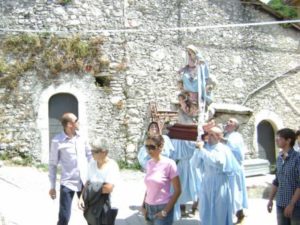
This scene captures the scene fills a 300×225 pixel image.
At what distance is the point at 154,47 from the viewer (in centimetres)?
1254

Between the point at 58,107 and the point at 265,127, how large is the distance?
654 centimetres

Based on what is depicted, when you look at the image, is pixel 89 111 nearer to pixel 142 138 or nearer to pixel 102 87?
pixel 102 87

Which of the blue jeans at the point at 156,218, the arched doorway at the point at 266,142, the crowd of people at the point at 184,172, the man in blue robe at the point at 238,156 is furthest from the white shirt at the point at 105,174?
the arched doorway at the point at 266,142

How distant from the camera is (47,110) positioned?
11.5m

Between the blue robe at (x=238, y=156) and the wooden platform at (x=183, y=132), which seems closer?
the wooden platform at (x=183, y=132)

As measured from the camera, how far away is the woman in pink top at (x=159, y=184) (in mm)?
4391

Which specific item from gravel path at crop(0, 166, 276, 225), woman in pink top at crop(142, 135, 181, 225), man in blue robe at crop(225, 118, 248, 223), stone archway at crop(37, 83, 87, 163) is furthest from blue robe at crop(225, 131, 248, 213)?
stone archway at crop(37, 83, 87, 163)

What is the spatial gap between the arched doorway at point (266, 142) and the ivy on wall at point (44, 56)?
5.59m

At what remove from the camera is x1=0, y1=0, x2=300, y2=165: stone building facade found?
11.4 m

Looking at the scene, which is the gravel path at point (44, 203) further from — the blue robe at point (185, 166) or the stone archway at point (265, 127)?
the stone archway at point (265, 127)

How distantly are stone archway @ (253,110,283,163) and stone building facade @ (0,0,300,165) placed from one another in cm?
3

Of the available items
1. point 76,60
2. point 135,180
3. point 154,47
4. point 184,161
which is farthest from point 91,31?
point 184,161

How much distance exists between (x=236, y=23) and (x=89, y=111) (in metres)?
5.27

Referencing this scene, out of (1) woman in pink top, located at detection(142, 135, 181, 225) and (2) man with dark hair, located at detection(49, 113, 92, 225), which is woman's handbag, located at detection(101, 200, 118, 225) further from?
(2) man with dark hair, located at detection(49, 113, 92, 225)
